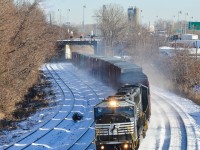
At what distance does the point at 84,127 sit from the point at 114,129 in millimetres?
7303

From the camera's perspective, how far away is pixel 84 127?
24953mm

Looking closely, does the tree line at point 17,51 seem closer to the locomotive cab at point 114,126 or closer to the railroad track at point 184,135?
the locomotive cab at point 114,126

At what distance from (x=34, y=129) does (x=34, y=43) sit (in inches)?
778

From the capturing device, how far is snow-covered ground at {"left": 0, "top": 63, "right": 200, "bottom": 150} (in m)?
20.7

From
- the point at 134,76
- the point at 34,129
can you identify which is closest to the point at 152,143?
the point at 34,129

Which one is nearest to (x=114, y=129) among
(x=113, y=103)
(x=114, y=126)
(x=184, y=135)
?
(x=114, y=126)

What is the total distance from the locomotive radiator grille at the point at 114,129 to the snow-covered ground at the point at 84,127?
2.31m

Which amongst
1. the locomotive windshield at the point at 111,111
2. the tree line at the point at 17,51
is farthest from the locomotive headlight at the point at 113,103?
the tree line at the point at 17,51

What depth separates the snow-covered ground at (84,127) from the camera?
20703mm

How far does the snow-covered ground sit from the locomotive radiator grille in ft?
7.58

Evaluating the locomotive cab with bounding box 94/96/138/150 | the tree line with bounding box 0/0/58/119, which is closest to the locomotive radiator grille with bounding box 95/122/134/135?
the locomotive cab with bounding box 94/96/138/150

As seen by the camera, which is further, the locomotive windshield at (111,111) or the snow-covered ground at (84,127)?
the snow-covered ground at (84,127)

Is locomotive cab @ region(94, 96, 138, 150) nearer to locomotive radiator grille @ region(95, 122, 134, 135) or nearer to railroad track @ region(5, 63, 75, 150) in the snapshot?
locomotive radiator grille @ region(95, 122, 134, 135)

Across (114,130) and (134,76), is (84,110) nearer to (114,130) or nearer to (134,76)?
(134,76)
